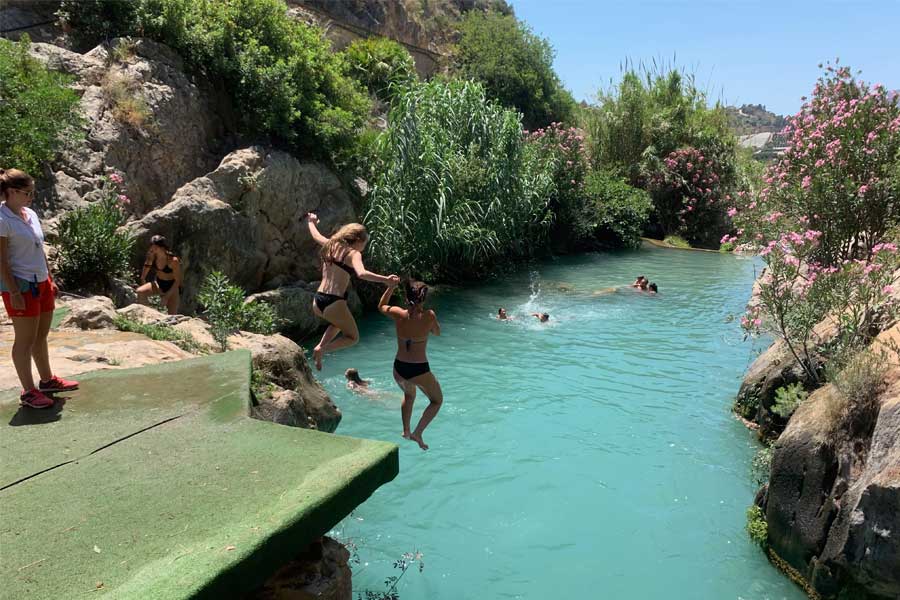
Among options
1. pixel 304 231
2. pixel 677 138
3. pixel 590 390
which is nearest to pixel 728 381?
pixel 590 390

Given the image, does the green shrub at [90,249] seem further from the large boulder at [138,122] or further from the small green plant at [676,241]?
the small green plant at [676,241]

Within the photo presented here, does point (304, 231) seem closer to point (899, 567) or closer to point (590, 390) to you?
point (590, 390)

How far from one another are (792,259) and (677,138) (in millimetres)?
26071

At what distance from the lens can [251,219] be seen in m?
14.7

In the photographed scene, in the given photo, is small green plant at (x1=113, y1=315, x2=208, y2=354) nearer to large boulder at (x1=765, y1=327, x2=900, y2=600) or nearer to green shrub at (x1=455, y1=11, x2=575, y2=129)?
large boulder at (x1=765, y1=327, x2=900, y2=600)

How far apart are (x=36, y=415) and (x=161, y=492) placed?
1746 millimetres

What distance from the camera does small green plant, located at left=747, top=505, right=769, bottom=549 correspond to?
7156 mm

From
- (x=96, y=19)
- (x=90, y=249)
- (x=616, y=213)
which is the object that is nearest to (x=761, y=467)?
(x=90, y=249)

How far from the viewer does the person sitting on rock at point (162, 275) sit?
1098 cm

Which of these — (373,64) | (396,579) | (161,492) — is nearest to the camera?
(161,492)

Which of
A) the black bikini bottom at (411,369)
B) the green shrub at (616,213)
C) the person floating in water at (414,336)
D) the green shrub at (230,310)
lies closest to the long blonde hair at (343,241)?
the person floating in water at (414,336)

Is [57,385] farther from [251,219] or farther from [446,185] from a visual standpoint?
[446,185]

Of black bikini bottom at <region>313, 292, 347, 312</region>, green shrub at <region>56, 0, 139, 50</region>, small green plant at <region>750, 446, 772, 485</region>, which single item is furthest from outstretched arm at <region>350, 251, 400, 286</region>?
green shrub at <region>56, 0, 139, 50</region>

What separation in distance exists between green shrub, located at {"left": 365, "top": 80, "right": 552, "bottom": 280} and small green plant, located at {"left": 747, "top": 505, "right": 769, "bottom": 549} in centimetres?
1079
